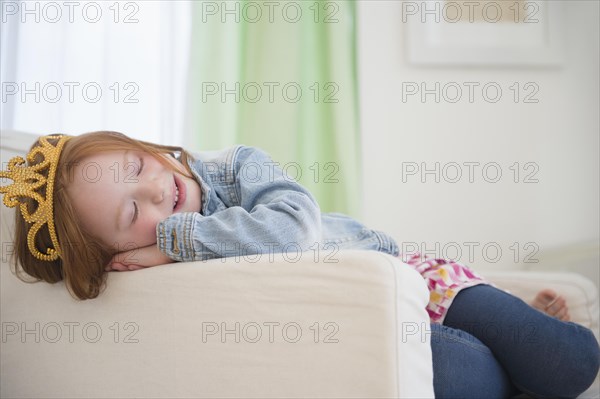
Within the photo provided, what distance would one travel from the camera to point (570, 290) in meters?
1.23

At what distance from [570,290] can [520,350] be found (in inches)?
11.6

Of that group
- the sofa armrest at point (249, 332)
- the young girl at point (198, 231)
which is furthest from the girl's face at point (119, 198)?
the sofa armrest at point (249, 332)

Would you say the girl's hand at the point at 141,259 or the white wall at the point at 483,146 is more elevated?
the white wall at the point at 483,146

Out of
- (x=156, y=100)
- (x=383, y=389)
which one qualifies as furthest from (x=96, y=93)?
(x=383, y=389)

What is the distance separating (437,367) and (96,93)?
1.32 metres

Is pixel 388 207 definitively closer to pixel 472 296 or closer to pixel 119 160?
pixel 472 296

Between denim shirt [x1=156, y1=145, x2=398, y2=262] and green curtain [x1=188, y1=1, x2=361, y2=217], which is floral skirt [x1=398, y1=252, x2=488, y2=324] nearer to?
denim shirt [x1=156, y1=145, x2=398, y2=262]

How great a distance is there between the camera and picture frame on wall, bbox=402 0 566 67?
1714mm

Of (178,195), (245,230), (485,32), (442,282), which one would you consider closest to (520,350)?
(442,282)

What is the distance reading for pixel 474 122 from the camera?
1.79 m

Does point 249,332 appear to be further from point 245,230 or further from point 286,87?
point 286,87

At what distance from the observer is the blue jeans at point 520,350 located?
95 cm

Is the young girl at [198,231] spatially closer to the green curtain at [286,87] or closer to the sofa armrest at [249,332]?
the sofa armrest at [249,332]

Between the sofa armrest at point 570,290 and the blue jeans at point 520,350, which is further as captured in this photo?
the sofa armrest at point 570,290
